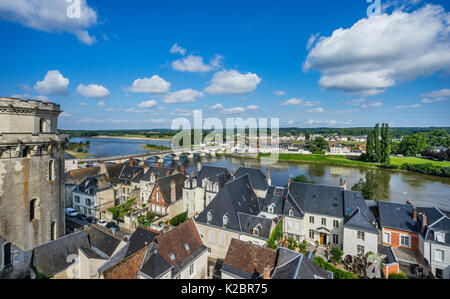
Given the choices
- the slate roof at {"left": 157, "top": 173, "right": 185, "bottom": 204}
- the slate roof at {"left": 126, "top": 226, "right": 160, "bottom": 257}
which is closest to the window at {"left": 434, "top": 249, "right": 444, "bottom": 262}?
the slate roof at {"left": 126, "top": 226, "right": 160, "bottom": 257}

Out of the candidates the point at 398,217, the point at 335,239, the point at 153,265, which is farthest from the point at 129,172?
the point at 398,217

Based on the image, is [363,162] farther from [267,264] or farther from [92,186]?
[92,186]

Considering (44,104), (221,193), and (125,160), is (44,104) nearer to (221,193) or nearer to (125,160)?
(221,193)

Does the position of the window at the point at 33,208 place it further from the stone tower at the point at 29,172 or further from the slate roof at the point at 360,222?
the slate roof at the point at 360,222

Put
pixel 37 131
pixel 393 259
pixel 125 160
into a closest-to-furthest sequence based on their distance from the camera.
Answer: pixel 37 131 → pixel 393 259 → pixel 125 160

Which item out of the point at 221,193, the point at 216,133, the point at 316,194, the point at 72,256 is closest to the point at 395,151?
the point at 216,133

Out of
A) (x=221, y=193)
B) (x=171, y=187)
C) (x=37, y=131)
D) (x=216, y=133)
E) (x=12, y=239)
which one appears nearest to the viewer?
(x=12, y=239)
